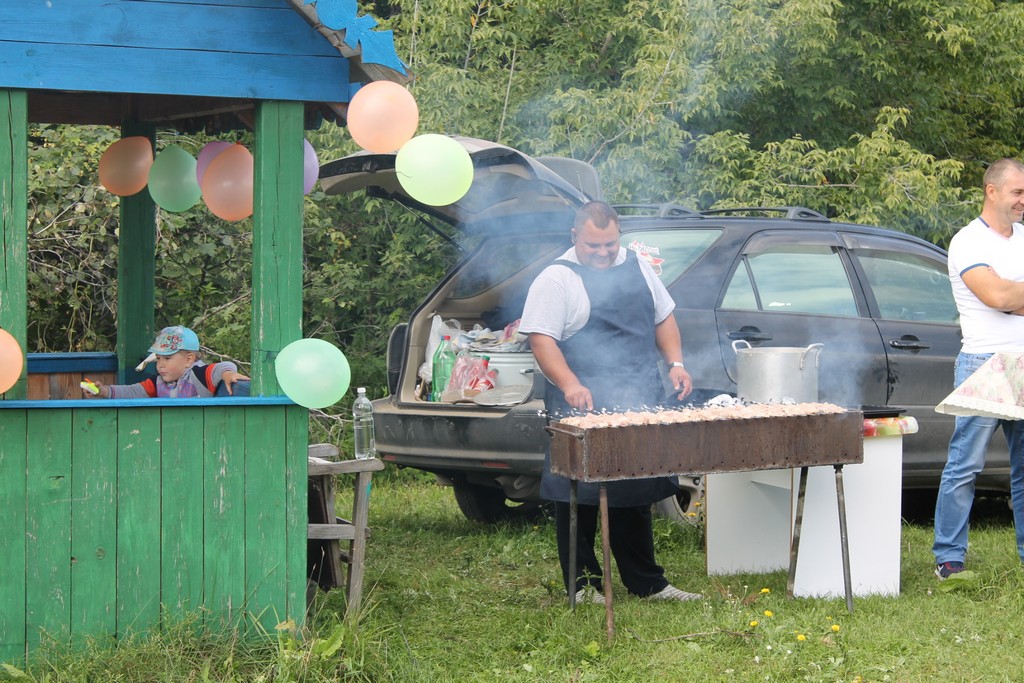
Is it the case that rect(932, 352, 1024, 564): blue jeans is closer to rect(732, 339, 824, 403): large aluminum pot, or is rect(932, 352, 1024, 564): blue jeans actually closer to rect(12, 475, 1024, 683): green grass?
rect(12, 475, 1024, 683): green grass

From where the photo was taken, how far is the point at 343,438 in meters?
9.12

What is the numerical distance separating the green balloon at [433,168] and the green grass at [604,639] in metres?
1.63

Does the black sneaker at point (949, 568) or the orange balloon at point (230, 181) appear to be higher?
the orange balloon at point (230, 181)

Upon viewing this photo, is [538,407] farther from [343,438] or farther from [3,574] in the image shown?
[343,438]

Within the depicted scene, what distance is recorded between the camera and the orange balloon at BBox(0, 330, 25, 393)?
4117mm

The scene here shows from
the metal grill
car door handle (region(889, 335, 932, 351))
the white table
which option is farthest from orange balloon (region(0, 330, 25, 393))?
car door handle (region(889, 335, 932, 351))

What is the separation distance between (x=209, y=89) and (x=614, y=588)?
2.95 m

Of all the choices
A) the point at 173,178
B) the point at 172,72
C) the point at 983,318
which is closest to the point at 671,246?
the point at 983,318

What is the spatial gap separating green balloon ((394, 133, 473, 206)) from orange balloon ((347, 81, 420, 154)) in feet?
0.27

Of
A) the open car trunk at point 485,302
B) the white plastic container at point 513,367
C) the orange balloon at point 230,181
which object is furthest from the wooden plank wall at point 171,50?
the white plastic container at point 513,367

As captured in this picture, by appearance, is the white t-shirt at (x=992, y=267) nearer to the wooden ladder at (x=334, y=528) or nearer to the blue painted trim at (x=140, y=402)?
the wooden ladder at (x=334, y=528)

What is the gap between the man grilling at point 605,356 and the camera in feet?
17.4

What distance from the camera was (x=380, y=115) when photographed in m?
4.39

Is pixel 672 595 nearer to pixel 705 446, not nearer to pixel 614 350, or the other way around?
pixel 705 446
